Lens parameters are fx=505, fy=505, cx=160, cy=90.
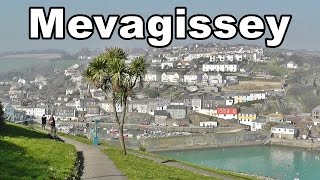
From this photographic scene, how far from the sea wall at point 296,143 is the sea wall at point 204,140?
1699mm

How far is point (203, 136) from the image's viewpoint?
6762 cm

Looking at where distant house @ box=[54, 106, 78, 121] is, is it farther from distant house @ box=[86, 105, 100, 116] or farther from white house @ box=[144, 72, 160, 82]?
white house @ box=[144, 72, 160, 82]

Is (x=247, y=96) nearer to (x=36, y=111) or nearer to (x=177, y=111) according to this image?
(x=177, y=111)

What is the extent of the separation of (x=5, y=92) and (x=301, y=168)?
115 m

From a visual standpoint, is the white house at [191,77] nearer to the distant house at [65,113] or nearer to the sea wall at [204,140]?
the distant house at [65,113]

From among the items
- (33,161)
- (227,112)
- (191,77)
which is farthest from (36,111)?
(33,161)

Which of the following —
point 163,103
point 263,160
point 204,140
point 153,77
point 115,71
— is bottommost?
point 263,160

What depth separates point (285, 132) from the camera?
72.8 metres

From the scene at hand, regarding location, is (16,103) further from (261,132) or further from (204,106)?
(261,132)

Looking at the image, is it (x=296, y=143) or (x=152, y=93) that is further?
(x=152, y=93)

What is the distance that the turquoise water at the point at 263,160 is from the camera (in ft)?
162

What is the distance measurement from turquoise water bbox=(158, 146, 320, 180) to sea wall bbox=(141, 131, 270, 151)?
1608 millimetres

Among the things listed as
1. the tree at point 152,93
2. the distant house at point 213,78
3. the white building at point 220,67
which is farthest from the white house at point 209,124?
the white building at point 220,67

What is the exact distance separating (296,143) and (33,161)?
63230 millimetres
